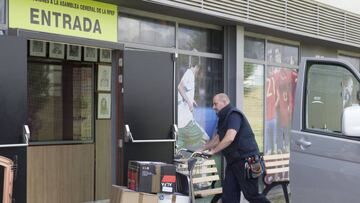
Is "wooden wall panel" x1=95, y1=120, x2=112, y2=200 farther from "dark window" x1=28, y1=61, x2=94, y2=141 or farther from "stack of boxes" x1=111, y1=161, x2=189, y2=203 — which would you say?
"stack of boxes" x1=111, y1=161, x2=189, y2=203

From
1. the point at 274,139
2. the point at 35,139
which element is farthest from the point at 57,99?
the point at 274,139

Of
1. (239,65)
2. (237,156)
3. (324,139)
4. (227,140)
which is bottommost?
(237,156)

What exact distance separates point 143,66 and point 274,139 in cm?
404

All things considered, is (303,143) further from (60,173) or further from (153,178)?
(60,173)

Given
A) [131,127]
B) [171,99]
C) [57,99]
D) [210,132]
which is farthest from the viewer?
[210,132]

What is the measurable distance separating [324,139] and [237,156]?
2.01 metres

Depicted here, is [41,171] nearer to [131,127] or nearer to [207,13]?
[131,127]

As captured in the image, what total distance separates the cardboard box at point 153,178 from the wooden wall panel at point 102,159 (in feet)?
7.56

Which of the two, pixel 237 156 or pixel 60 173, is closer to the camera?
pixel 237 156

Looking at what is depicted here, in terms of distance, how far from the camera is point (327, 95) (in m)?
5.00

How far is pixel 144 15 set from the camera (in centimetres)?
762

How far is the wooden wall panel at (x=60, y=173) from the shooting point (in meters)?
7.59

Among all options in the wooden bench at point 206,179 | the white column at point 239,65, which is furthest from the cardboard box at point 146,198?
the white column at point 239,65

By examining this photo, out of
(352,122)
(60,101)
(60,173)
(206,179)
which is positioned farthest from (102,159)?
(352,122)
